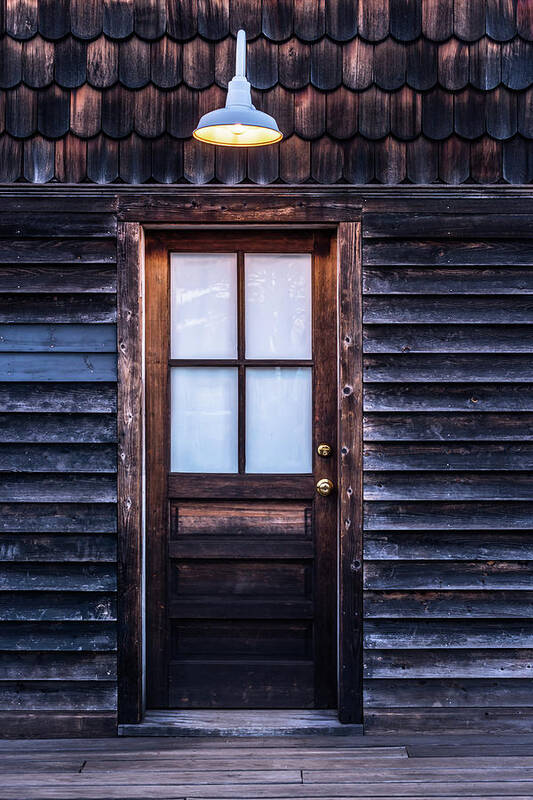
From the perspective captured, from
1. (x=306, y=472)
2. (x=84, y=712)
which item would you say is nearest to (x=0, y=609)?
(x=84, y=712)

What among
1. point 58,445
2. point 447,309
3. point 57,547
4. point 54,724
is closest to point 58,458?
point 58,445

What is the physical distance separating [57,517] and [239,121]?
174 centimetres

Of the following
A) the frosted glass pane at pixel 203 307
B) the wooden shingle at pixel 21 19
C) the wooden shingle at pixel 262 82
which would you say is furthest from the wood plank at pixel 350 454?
the wooden shingle at pixel 21 19

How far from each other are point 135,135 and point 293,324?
103 cm

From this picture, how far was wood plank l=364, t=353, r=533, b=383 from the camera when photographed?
11.0 ft

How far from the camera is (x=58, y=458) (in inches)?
131

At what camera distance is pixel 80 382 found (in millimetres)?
3338

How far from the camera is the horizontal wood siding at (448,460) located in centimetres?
332

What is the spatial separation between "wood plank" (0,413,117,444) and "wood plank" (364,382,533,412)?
1106mm

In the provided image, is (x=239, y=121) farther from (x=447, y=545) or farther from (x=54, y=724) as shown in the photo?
(x=54, y=724)

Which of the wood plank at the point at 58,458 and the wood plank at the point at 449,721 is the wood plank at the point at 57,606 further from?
the wood plank at the point at 449,721

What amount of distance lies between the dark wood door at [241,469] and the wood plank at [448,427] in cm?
23

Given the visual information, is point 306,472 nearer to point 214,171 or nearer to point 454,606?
point 454,606

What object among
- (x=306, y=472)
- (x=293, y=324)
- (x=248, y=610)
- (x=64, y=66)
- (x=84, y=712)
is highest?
(x=64, y=66)
